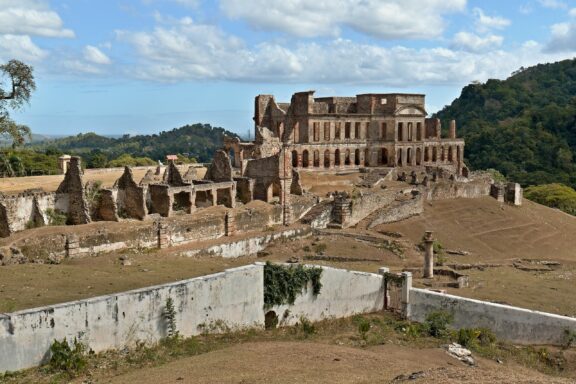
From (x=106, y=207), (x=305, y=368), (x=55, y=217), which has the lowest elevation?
(x=305, y=368)

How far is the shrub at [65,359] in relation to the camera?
47.6ft

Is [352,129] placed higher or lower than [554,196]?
higher

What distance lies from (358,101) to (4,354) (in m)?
42.5

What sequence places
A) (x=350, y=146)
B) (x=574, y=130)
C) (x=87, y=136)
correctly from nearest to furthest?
(x=350, y=146) → (x=574, y=130) → (x=87, y=136)

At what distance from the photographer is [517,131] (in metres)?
90.8

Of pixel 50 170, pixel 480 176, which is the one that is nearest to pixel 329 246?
pixel 480 176

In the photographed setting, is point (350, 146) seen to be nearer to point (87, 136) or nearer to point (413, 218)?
point (413, 218)

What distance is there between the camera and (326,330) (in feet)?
68.2

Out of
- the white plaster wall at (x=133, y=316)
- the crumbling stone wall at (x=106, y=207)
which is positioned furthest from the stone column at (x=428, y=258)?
the crumbling stone wall at (x=106, y=207)

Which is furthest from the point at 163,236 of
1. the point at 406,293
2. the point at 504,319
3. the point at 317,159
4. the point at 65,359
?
the point at 317,159

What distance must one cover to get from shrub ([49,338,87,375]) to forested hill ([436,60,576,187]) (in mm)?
71968

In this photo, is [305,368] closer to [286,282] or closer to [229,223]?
[286,282]

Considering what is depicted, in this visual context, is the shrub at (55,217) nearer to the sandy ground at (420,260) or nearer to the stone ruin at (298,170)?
the stone ruin at (298,170)

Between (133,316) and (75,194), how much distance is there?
12953mm
